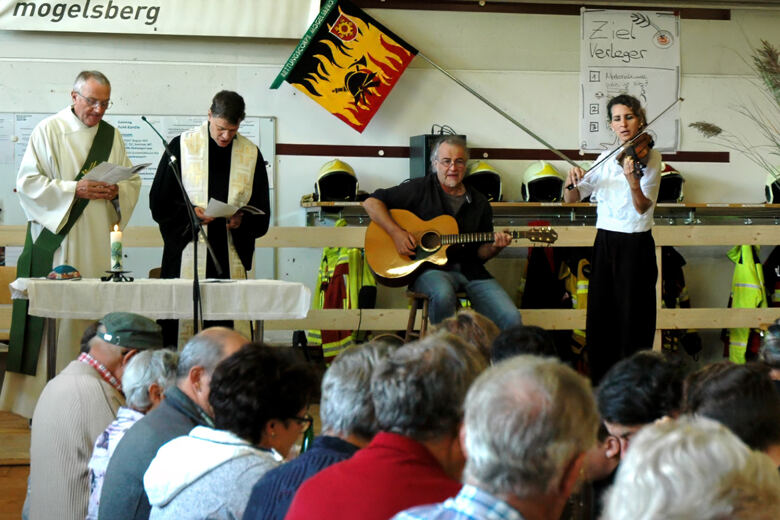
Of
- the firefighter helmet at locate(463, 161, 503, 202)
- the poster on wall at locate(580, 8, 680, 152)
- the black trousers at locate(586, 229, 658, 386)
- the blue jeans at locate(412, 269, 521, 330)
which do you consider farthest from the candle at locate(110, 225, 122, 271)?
Result: the poster on wall at locate(580, 8, 680, 152)

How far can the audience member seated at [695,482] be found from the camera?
3.40ft

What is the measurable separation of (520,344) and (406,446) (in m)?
0.96

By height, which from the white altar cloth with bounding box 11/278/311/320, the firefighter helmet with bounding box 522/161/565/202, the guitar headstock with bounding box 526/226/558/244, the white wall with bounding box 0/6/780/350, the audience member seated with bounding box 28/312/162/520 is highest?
the white wall with bounding box 0/6/780/350

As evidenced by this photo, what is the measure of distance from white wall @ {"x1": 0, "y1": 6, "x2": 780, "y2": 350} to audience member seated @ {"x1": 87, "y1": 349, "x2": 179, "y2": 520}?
4.20m

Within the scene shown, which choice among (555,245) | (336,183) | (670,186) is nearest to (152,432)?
(555,245)

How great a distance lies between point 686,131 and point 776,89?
3.72 m

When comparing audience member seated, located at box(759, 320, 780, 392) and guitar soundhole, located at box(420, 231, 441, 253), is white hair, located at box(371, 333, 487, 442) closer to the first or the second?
audience member seated, located at box(759, 320, 780, 392)

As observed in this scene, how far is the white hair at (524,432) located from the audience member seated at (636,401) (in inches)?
31.0

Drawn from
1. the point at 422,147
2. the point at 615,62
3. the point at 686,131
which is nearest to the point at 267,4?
the point at 422,147

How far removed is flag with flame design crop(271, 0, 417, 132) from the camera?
676 centimetres

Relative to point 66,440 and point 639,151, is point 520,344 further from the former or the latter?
point 639,151

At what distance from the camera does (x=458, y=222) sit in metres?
5.20

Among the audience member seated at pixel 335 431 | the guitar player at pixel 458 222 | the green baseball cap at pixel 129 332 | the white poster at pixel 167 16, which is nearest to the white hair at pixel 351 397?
the audience member seated at pixel 335 431

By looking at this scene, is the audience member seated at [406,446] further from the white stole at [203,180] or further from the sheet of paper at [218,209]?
the white stole at [203,180]
